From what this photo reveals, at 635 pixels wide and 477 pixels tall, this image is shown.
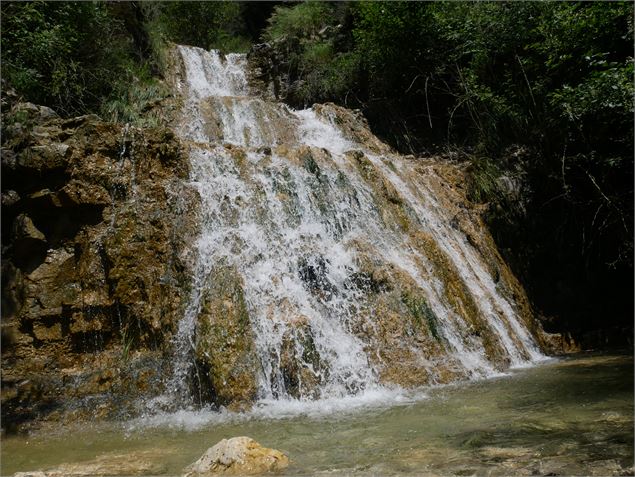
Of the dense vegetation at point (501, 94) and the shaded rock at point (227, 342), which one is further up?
the dense vegetation at point (501, 94)

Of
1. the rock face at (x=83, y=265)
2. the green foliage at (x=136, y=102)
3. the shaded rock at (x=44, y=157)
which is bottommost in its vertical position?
the rock face at (x=83, y=265)

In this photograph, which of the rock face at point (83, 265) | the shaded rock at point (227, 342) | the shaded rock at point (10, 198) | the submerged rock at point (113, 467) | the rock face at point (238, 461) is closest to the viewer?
the rock face at point (238, 461)

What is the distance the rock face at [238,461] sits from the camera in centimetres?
322

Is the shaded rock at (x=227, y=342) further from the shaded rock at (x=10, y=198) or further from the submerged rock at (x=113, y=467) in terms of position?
the shaded rock at (x=10, y=198)

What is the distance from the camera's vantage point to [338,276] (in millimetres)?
6727

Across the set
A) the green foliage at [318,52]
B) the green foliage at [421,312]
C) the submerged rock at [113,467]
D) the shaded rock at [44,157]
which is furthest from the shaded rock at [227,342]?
the green foliage at [318,52]

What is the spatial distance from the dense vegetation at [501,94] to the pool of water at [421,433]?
12.6 ft

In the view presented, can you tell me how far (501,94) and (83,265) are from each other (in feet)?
29.0

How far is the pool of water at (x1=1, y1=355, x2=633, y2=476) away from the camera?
300 cm

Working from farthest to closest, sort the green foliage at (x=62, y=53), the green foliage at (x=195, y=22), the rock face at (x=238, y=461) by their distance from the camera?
the green foliage at (x=195, y=22)
the green foliage at (x=62, y=53)
the rock face at (x=238, y=461)

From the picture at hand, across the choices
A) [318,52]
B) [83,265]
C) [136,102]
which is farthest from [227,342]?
[318,52]

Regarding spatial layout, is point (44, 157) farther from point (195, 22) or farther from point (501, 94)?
point (195, 22)

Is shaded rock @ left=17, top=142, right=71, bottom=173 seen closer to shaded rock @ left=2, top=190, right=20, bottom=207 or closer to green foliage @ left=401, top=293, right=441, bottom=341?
shaded rock @ left=2, top=190, right=20, bottom=207

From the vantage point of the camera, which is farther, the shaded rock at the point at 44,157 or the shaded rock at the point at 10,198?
the shaded rock at the point at 44,157
